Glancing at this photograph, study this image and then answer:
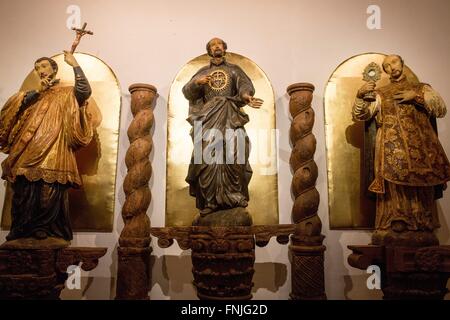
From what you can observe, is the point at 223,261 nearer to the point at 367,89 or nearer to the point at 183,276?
the point at 183,276

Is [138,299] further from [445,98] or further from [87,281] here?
[445,98]

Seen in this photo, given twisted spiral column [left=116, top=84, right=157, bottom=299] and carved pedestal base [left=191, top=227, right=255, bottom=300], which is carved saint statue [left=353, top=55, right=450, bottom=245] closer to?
carved pedestal base [left=191, top=227, right=255, bottom=300]

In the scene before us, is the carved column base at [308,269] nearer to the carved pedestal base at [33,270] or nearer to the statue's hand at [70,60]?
the carved pedestal base at [33,270]

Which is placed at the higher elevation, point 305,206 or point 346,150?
point 346,150

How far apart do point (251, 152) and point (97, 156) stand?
152 cm

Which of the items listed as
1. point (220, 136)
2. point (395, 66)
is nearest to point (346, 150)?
point (395, 66)

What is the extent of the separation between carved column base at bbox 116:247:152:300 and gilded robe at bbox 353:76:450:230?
202 centimetres

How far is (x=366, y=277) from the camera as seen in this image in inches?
138

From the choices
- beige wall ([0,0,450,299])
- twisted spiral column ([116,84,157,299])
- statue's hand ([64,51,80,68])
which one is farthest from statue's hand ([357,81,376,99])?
statue's hand ([64,51,80,68])

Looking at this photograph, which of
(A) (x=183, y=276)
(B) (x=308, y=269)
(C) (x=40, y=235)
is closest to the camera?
(C) (x=40, y=235)

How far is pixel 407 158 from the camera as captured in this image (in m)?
2.99

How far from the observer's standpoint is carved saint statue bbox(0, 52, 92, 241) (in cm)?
294

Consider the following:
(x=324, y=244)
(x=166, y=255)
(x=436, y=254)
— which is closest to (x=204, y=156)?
(x=166, y=255)

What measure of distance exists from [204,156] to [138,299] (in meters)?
1.36
